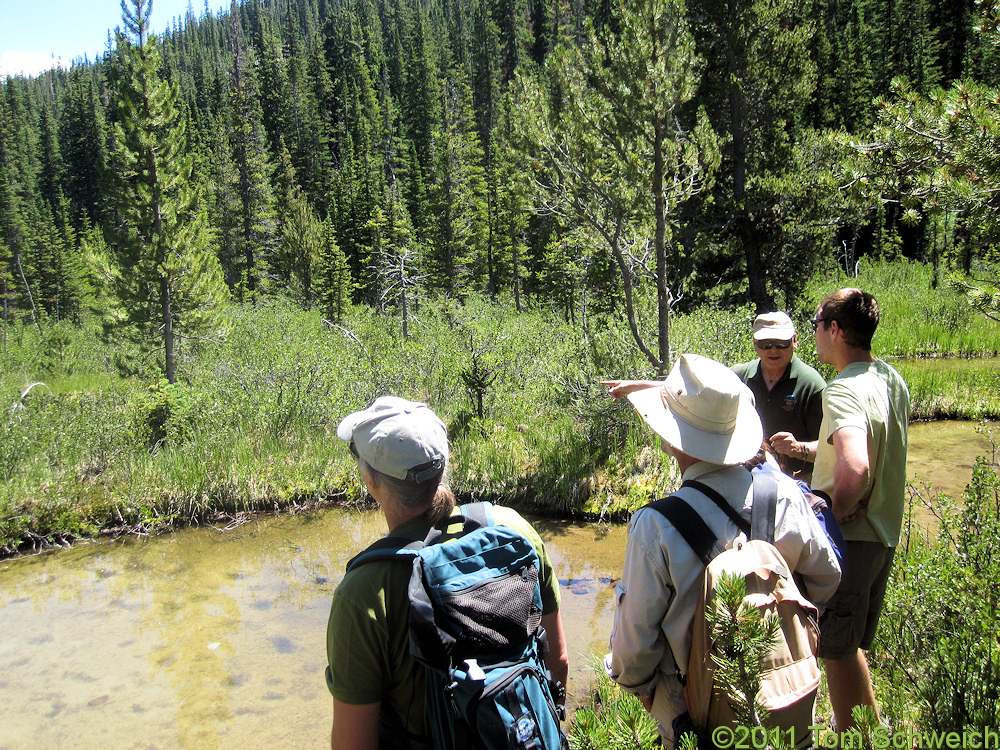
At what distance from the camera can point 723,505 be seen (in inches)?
69.8

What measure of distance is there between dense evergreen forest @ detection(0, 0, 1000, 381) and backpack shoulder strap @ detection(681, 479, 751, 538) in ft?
7.14

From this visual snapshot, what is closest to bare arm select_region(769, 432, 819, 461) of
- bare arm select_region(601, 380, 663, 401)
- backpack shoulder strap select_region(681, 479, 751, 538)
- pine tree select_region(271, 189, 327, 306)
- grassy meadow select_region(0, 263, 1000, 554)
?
bare arm select_region(601, 380, 663, 401)

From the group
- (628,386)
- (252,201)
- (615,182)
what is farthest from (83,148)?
(628,386)

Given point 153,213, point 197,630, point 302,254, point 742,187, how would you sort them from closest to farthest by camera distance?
point 197,630 → point 742,187 → point 153,213 → point 302,254

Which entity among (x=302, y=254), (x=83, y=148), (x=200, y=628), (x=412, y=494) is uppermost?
(x=83, y=148)

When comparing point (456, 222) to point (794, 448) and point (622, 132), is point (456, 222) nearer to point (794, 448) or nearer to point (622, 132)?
point (622, 132)

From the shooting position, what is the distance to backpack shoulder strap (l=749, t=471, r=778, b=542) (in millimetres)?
1736

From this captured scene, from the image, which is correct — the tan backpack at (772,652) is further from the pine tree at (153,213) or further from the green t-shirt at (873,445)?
the pine tree at (153,213)

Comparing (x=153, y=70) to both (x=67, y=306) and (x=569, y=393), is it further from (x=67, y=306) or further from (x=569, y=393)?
(x=67, y=306)

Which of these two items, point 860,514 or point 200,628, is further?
point 200,628

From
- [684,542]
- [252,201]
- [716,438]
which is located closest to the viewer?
[684,542]

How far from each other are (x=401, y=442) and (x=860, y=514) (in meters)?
1.89

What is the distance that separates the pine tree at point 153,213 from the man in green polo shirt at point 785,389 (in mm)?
14147

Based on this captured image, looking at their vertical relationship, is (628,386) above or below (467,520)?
above
